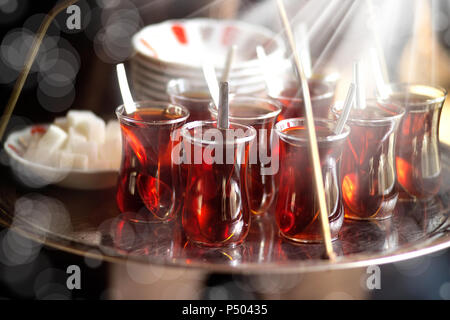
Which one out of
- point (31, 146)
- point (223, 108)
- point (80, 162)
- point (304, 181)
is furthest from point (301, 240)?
point (31, 146)

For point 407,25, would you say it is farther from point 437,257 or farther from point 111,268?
point 111,268

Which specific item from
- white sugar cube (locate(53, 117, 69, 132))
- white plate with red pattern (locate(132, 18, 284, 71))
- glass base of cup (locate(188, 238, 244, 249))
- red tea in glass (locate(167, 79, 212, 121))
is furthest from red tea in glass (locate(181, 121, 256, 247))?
white plate with red pattern (locate(132, 18, 284, 71))

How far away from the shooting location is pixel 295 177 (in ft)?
2.38

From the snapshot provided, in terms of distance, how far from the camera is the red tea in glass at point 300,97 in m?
0.87

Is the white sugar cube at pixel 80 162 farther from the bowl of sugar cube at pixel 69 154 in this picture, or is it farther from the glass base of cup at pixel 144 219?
the glass base of cup at pixel 144 219

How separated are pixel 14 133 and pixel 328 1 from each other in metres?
1.27

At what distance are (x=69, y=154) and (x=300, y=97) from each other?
15.3 inches

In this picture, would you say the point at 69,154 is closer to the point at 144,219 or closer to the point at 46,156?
the point at 46,156

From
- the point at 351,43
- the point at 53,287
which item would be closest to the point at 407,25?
the point at 351,43

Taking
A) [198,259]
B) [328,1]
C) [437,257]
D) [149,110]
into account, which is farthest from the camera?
[328,1]

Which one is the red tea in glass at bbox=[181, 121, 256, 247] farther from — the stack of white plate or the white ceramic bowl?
the stack of white plate

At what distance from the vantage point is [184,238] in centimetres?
76

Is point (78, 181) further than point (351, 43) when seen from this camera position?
No

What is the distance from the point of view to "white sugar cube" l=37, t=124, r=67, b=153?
0.95 metres
